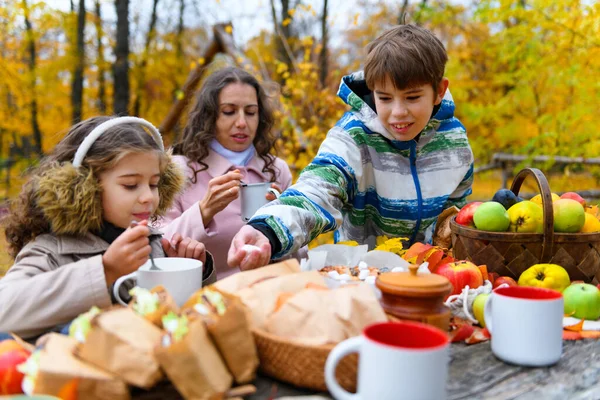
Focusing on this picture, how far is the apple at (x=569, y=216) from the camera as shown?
1.60 meters

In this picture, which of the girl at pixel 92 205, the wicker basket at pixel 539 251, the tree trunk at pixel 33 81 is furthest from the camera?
the tree trunk at pixel 33 81

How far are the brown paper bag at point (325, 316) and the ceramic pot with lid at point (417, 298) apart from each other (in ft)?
0.23

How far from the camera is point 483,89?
7770mm

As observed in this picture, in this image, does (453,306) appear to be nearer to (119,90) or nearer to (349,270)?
(349,270)

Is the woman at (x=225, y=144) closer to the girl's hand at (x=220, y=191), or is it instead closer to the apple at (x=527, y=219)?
the girl's hand at (x=220, y=191)

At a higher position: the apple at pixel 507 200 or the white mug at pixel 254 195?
the apple at pixel 507 200

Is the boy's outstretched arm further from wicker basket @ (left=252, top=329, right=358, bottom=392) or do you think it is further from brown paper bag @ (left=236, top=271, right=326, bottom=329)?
wicker basket @ (left=252, top=329, right=358, bottom=392)

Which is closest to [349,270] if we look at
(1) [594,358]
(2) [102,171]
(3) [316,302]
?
(3) [316,302]

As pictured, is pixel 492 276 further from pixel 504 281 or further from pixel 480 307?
pixel 480 307

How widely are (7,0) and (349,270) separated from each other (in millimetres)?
7837

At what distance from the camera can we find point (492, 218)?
1.63 metres

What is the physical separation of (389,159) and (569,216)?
2.51ft

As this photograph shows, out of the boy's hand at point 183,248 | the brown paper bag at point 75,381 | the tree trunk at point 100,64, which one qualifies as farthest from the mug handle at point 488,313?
the tree trunk at point 100,64

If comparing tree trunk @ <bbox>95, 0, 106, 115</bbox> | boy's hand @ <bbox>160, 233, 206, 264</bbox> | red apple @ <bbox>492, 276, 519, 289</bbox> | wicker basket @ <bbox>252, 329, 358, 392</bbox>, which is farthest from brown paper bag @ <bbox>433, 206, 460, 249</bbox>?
tree trunk @ <bbox>95, 0, 106, 115</bbox>
